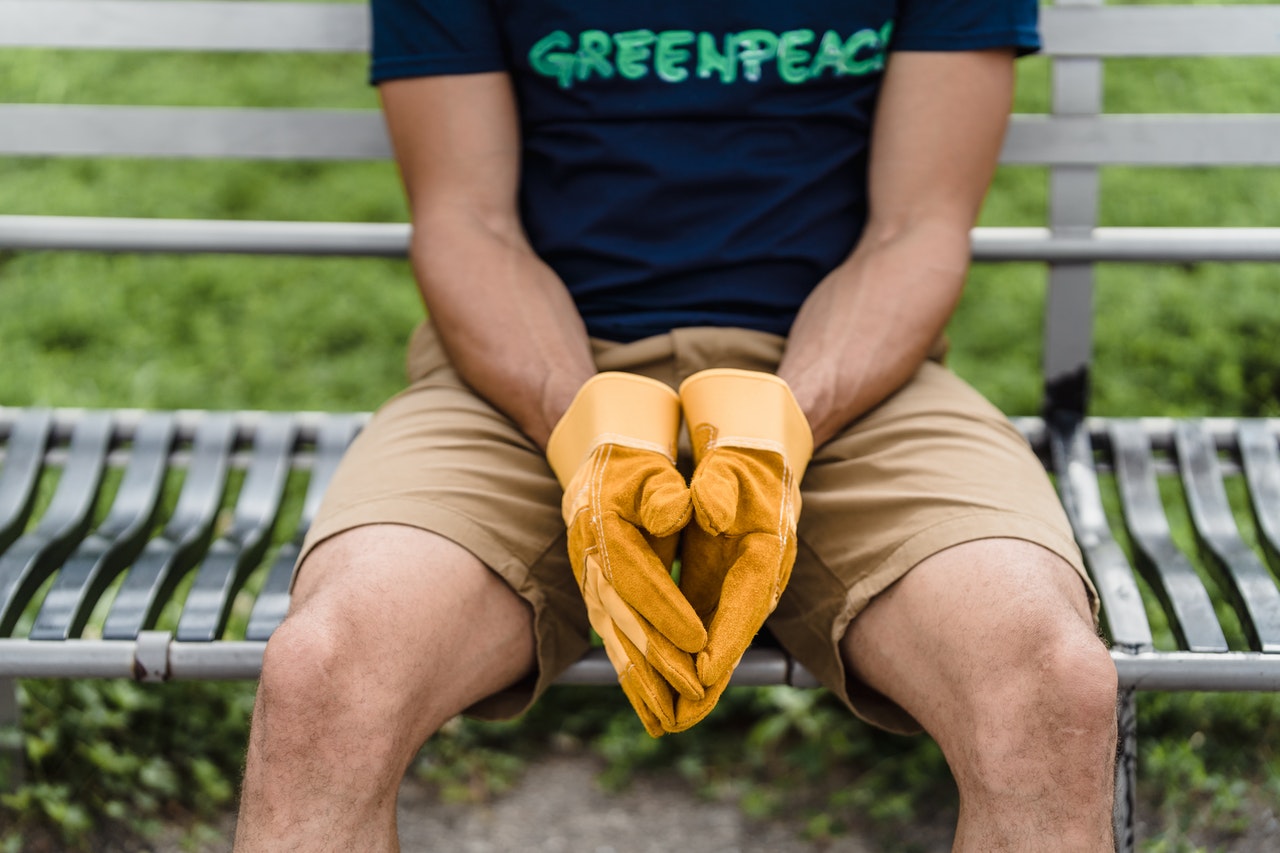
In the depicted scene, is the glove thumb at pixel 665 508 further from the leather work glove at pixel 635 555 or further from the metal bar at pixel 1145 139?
the metal bar at pixel 1145 139

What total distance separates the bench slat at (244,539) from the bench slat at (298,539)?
4cm

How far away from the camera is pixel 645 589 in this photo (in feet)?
4.68

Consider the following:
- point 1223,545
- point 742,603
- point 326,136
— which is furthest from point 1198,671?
point 326,136

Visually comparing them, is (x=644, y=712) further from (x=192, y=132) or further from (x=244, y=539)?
(x=192, y=132)

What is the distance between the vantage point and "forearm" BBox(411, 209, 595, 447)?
1791 millimetres

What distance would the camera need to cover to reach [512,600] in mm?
1616

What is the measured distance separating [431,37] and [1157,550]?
4.11 ft

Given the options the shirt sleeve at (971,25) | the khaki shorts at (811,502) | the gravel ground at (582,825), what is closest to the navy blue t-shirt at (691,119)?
the shirt sleeve at (971,25)

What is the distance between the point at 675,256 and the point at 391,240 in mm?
594

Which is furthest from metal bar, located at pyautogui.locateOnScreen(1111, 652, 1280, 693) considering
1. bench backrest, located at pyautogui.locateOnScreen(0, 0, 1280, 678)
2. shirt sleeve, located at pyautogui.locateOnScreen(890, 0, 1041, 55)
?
shirt sleeve, located at pyautogui.locateOnScreen(890, 0, 1041, 55)

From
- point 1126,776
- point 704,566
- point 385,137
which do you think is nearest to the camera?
point 704,566

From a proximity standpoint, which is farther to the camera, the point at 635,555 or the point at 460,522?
the point at 460,522

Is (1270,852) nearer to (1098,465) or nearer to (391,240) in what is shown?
(1098,465)

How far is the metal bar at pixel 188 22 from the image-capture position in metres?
2.22
